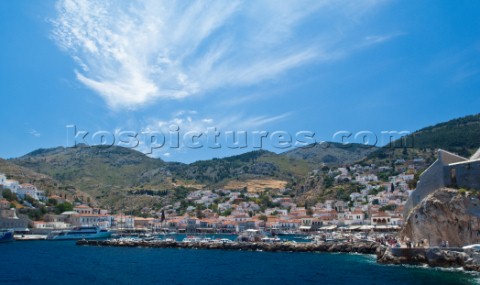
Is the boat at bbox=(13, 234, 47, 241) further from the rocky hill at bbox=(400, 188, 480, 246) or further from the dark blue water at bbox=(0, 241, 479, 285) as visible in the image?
the rocky hill at bbox=(400, 188, 480, 246)

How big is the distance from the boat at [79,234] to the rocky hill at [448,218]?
185 feet

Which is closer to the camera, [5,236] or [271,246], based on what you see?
[271,246]

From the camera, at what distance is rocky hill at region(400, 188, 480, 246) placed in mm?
Result: 27877

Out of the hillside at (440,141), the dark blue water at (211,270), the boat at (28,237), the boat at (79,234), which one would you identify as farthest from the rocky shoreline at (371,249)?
the hillside at (440,141)

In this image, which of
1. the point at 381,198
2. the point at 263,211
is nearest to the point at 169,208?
the point at 263,211

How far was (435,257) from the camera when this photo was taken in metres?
27.6

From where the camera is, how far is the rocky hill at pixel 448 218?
91.5 feet

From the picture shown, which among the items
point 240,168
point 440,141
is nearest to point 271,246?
point 440,141

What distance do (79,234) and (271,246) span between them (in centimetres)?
3872

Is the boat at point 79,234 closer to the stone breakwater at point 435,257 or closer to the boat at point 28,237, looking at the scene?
the boat at point 28,237

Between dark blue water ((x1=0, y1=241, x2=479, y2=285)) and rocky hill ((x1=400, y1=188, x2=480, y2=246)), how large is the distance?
3.67m

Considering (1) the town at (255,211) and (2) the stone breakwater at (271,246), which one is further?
(1) the town at (255,211)

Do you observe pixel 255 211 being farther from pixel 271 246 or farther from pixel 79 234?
pixel 271 246

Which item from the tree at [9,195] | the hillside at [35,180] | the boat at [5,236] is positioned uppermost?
the hillside at [35,180]
